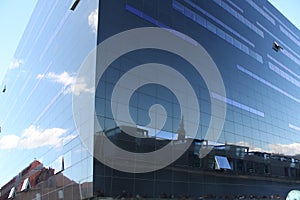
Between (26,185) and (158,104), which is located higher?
(158,104)

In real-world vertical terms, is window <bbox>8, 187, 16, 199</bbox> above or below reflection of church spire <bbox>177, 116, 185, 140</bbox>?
below

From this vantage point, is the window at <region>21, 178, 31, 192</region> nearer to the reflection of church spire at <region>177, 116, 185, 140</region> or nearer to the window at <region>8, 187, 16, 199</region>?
the window at <region>8, 187, 16, 199</region>

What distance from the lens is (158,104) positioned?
92.9 ft

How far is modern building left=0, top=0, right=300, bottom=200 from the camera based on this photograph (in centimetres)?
2469

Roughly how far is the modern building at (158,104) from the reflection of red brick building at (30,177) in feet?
3.09

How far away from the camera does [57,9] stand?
4222cm

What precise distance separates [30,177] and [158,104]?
23303 millimetres

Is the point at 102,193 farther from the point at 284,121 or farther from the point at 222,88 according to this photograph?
the point at 284,121

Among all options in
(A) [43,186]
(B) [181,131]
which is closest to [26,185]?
(A) [43,186]

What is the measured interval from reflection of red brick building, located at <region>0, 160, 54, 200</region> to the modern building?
94cm

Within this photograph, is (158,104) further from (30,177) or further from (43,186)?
(30,177)

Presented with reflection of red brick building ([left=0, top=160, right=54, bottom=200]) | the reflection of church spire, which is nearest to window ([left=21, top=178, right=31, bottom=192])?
reflection of red brick building ([left=0, top=160, right=54, bottom=200])

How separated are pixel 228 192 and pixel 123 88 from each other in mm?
16684

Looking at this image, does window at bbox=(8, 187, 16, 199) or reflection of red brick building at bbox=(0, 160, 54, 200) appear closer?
reflection of red brick building at bbox=(0, 160, 54, 200)
